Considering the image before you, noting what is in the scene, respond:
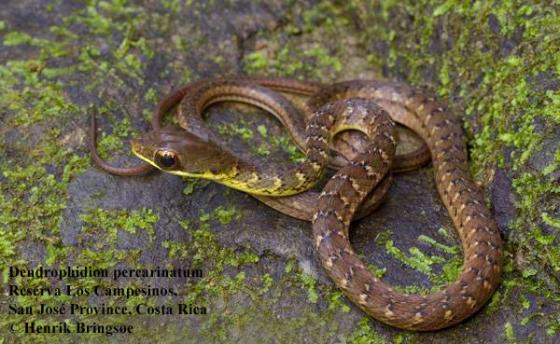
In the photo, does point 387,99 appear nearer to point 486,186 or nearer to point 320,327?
point 486,186

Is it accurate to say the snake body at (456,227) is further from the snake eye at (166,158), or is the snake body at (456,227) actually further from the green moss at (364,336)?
the snake eye at (166,158)

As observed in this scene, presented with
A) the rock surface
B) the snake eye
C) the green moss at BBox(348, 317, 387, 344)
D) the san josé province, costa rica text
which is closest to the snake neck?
the rock surface

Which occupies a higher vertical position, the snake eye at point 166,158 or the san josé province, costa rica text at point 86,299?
the snake eye at point 166,158

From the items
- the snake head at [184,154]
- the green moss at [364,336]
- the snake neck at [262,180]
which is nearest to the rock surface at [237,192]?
the green moss at [364,336]

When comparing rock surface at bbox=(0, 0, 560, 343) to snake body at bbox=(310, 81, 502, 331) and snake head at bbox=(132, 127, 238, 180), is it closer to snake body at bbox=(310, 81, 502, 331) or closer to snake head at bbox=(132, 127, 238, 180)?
snake body at bbox=(310, 81, 502, 331)

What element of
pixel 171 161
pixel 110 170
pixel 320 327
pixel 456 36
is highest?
pixel 456 36

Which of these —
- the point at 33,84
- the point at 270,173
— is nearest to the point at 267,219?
the point at 270,173

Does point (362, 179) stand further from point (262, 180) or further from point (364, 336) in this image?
point (364, 336)
